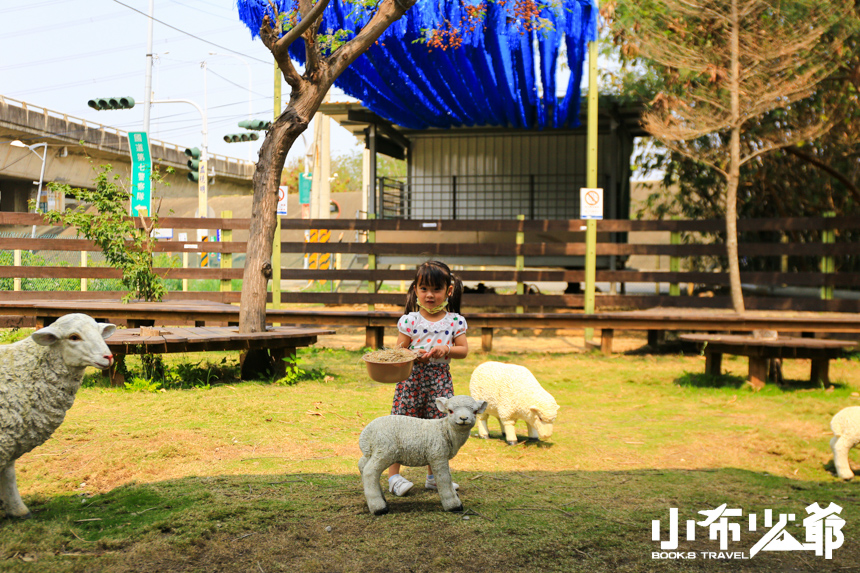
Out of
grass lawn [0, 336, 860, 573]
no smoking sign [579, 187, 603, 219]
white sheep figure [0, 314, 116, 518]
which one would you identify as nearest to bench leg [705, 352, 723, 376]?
grass lawn [0, 336, 860, 573]

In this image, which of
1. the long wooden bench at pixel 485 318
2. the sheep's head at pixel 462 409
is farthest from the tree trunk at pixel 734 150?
the sheep's head at pixel 462 409

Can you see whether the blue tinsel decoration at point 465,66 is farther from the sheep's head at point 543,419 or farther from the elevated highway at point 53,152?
the elevated highway at point 53,152

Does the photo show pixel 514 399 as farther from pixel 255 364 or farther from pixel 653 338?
pixel 653 338

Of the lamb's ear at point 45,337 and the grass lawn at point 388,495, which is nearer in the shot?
the grass lawn at point 388,495

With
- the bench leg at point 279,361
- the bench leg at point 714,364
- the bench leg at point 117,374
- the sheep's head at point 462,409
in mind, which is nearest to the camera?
the sheep's head at point 462,409

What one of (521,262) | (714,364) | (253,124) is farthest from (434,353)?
(253,124)

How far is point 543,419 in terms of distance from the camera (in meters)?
4.82

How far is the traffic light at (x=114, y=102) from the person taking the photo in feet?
60.7

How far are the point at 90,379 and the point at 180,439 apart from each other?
2.69 metres

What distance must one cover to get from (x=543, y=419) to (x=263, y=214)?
370 centimetres

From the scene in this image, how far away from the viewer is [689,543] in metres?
3.09

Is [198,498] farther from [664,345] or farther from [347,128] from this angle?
[347,128]

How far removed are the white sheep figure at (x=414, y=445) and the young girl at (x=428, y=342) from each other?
33 cm

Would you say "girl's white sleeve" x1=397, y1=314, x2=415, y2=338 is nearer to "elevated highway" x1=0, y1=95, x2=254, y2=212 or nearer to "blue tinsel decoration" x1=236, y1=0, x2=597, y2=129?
"blue tinsel decoration" x1=236, y1=0, x2=597, y2=129
